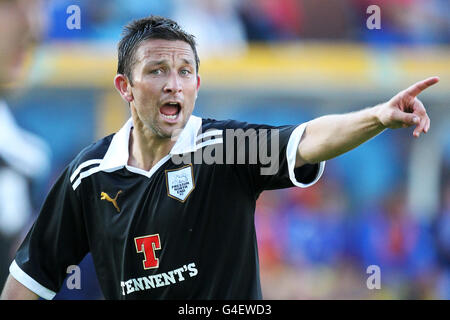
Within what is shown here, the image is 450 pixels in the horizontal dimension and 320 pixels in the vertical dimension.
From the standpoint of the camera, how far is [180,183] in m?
3.47

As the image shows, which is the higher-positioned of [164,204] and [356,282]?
[164,204]

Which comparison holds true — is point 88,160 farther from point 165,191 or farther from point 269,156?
point 269,156

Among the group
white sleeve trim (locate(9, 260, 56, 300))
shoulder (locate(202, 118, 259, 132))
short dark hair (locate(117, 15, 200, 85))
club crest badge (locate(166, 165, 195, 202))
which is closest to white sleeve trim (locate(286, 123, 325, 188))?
shoulder (locate(202, 118, 259, 132))

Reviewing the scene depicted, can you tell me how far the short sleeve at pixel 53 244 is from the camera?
3707 millimetres

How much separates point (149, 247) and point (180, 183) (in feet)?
1.10

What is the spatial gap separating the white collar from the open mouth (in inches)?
3.1

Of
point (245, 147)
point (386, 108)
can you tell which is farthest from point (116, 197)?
point (386, 108)

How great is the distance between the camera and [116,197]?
3590 mm

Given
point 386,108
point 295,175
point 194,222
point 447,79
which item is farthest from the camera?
point 447,79

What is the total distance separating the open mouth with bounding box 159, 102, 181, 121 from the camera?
359 centimetres

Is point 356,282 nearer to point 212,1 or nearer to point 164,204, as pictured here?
point 212,1

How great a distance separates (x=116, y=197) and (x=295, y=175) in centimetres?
93

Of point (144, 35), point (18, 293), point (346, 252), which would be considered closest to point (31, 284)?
point (18, 293)

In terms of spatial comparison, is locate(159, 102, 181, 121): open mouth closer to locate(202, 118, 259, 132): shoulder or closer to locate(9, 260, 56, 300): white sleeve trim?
locate(202, 118, 259, 132): shoulder
